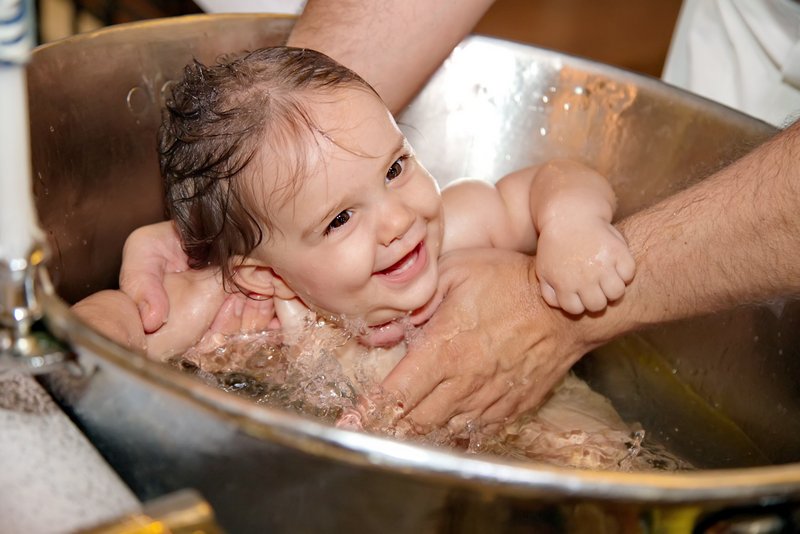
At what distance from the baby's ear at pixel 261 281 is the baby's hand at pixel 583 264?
0.23 m

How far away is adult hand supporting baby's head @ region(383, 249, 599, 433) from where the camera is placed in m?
0.82

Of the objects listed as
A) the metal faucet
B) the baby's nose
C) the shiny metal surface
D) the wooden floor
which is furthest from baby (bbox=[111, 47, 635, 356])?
the wooden floor

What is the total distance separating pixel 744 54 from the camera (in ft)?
3.52

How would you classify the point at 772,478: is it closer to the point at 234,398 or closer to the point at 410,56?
the point at 234,398

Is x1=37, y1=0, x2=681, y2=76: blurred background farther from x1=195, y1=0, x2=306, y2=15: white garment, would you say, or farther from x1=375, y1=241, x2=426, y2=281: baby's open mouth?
x1=375, y1=241, x2=426, y2=281: baby's open mouth

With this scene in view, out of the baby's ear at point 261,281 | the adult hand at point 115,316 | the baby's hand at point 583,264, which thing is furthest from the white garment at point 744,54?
the adult hand at point 115,316

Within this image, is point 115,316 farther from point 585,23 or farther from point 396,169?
point 585,23

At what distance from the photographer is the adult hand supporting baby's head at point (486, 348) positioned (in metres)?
0.82

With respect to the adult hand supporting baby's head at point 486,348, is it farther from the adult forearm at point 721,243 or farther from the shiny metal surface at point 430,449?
the shiny metal surface at point 430,449

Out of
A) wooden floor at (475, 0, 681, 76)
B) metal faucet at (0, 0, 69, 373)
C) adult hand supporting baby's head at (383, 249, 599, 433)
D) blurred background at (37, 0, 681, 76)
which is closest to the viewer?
metal faucet at (0, 0, 69, 373)

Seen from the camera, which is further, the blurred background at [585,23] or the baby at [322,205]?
the blurred background at [585,23]

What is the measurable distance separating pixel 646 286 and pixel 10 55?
0.56m

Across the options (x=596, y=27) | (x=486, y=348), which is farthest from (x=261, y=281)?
(x=596, y=27)

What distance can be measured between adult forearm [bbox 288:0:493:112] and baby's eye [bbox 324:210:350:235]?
0.66ft
